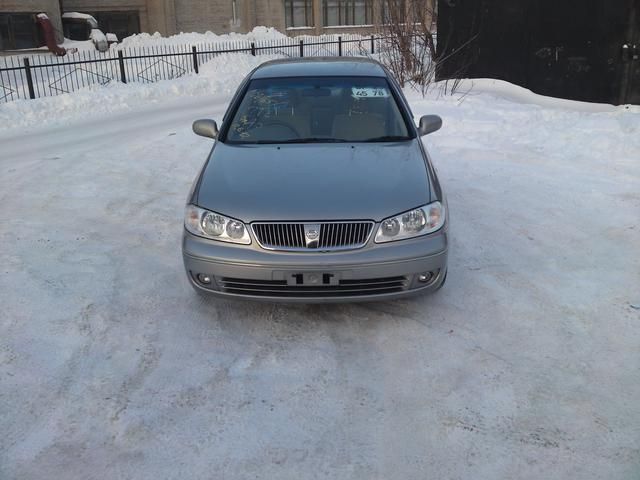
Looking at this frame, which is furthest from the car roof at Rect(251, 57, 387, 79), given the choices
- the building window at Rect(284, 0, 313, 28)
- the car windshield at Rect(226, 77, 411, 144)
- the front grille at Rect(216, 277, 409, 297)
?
the building window at Rect(284, 0, 313, 28)

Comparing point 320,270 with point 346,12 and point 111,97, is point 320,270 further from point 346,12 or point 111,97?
point 346,12

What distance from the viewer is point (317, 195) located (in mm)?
3742

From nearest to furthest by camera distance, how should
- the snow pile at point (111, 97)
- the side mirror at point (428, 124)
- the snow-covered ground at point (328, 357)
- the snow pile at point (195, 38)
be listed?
the snow-covered ground at point (328, 357)
the side mirror at point (428, 124)
the snow pile at point (111, 97)
the snow pile at point (195, 38)

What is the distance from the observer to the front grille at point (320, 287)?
3.65 m

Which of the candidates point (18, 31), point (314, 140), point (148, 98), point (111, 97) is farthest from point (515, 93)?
point (18, 31)

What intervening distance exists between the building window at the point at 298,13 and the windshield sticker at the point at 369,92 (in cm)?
3297

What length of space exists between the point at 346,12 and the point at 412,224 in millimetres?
38686

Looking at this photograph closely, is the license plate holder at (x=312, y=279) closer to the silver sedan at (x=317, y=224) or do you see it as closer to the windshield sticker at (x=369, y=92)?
the silver sedan at (x=317, y=224)

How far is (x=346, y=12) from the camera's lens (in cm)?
3944

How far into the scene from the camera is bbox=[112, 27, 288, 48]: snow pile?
2822cm

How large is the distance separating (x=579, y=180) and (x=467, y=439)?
487 centimetres

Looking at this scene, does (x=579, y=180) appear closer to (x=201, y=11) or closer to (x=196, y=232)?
(x=196, y=232)

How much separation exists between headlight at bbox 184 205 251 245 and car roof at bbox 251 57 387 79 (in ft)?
6.46

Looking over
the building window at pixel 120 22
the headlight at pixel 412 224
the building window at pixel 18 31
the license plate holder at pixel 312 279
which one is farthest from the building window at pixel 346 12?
the license plate holder at pixel 312 279
